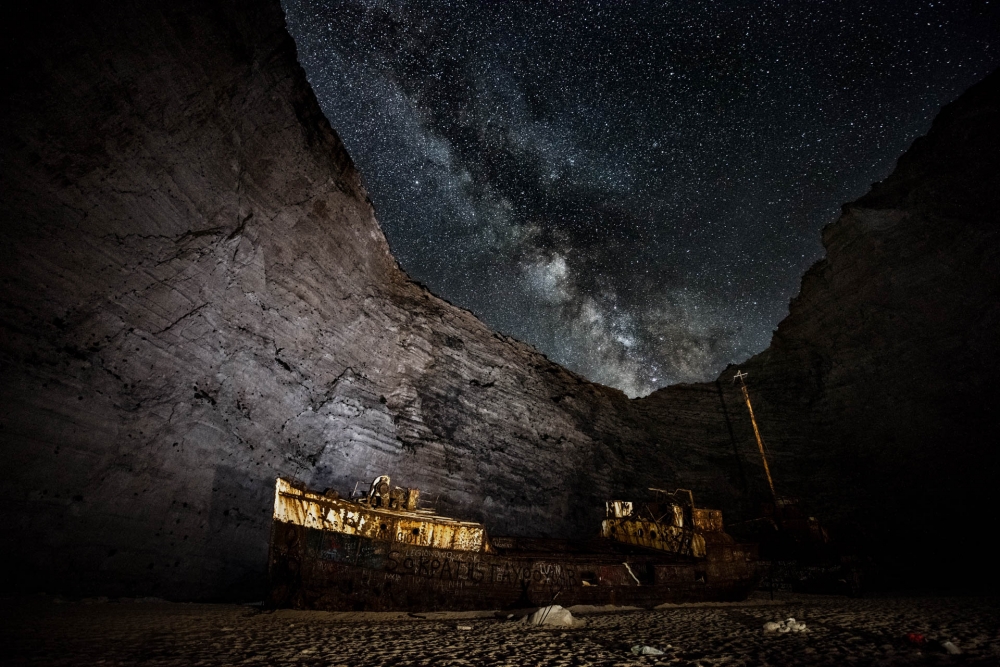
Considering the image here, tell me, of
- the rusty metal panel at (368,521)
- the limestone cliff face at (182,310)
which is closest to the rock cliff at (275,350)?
the limestone cliff face at (182,310)

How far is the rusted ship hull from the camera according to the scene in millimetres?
7715

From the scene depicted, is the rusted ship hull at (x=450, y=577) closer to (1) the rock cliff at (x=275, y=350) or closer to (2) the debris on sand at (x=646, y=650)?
(1) the rock cliff at (x=275, y=350)

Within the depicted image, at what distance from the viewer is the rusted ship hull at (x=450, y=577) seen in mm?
7715

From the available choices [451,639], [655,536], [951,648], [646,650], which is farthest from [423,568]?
[655,536]

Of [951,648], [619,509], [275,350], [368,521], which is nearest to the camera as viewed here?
[951,648]

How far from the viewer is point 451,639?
17.1ft

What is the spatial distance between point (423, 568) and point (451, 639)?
349cm

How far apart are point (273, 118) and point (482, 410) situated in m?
12.8

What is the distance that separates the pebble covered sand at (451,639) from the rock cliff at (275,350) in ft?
9.44

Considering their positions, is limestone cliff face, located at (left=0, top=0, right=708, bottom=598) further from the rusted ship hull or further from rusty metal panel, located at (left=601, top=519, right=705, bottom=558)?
rusty metal panel, located at (left=601, top=519, right=705, bottom=558)

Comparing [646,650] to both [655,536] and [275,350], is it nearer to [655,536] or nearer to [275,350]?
[655,536]

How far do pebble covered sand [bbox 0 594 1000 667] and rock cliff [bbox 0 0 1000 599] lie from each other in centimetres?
288

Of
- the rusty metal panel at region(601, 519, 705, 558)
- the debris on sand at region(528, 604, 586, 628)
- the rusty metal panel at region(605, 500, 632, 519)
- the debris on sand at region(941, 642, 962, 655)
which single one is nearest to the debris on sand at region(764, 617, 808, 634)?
the debris on sand at region(941, 642, 962, 655)

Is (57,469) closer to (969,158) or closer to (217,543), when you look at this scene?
(217,543)
